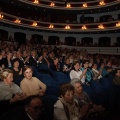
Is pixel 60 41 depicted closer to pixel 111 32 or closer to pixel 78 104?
pixel 111 32

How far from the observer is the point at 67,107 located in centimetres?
258

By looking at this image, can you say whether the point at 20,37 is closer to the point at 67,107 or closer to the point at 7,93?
the point at 7,93

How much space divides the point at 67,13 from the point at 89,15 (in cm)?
272

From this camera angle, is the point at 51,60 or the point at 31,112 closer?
the point at 31,112

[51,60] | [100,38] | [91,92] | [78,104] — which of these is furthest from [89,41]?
[78,104]

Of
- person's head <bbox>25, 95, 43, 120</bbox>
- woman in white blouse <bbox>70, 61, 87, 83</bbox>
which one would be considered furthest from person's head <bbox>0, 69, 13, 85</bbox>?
woman in white blouse <bbox>70, 61, 87, 83</bbox>

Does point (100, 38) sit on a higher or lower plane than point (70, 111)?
higher

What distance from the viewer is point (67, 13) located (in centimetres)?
2320

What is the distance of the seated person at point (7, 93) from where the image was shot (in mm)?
2777

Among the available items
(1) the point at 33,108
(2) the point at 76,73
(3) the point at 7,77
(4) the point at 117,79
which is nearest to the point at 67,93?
(1) the point at 33,108

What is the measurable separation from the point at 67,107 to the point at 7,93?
108 cm

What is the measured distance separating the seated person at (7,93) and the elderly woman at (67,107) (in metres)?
0.68

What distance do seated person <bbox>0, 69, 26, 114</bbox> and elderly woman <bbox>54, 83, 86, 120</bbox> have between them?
26.8 inches

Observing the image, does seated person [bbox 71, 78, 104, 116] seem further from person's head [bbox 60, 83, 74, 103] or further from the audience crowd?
person's head [bbox 60, 83, 74, 103]
